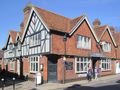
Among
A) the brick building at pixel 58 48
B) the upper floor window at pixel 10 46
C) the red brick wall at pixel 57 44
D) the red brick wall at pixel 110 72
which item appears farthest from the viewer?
the upper floor window at pixel 10 46

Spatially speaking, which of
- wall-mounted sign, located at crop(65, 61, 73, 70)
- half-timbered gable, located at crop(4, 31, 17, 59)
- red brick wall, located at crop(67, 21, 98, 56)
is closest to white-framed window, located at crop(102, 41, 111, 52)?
red brick wall, located at crop(67, 21, 98, 56)

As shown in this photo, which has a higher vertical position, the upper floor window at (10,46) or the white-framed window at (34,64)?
the upper floor window at (10,46)

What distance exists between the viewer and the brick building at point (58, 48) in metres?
24.2

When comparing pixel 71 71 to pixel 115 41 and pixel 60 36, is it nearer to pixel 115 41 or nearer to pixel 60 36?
pixel 60 36

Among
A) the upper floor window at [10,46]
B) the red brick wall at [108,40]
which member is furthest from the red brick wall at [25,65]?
the red brick wall at [108,40]

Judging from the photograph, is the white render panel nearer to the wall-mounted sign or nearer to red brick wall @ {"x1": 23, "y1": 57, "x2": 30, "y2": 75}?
red brick wall @ {"x1": 23, "y1": 57, "x2": 30, "y2": 75}

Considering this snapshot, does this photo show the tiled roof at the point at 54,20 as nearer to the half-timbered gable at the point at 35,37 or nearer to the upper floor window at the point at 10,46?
the half-timbered gable at the point at 35,37

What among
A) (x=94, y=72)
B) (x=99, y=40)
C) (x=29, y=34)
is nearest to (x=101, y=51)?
(x=99, y=40)

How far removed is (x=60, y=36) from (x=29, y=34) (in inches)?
198

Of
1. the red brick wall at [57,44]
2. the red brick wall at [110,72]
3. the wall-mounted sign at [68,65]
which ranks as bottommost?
the red brick wall at [110,72]

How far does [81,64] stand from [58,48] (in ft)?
14.9

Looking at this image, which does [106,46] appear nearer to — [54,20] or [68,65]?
[68,65]

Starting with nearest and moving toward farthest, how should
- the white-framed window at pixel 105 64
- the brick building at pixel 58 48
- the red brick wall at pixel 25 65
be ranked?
the brick building at pixel 58 48, the red brick wall at pixel 25 65, the white-framed window at pixel 105 64

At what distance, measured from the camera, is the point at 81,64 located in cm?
2720
